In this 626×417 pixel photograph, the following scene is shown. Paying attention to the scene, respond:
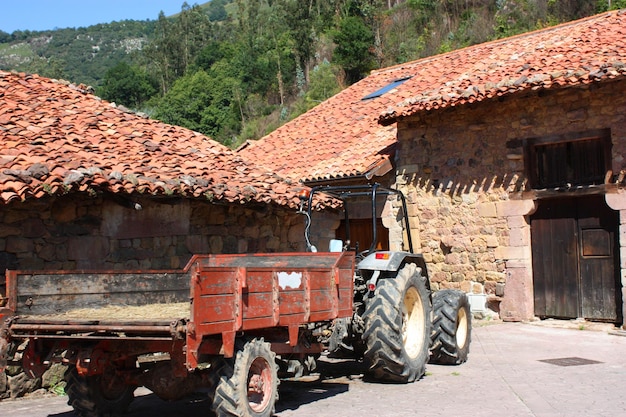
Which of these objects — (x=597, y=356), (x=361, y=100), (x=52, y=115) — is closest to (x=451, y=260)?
(x=597, y=356)

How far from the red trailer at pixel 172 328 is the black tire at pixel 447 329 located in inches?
77.4

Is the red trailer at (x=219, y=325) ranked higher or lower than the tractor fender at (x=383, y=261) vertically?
lower

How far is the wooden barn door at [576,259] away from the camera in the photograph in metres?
12.0

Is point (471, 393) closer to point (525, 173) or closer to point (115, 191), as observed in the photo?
point (115, 191)

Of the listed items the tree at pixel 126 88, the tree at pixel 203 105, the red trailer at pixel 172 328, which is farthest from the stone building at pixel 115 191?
the tree at pixel 126 88

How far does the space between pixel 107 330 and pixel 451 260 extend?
9505 millimetres

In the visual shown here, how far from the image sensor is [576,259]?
1248cm

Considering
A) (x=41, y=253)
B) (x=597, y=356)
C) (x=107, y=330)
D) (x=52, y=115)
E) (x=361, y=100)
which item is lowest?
(x=597, y=356)

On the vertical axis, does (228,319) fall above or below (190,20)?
below

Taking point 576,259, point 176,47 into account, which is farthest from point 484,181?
point 176,47

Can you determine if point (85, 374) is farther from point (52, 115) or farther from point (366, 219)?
point (366, 219)

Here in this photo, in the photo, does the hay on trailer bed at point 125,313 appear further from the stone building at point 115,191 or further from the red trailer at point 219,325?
the stone building at point 115,191

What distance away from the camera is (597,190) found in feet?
39.1

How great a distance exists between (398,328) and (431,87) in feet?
31.9
